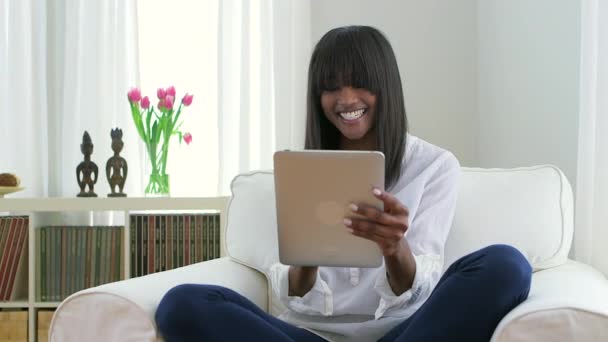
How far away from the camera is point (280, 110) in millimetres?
3281

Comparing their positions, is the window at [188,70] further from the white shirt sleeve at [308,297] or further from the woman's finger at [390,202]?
the woman's finger at [390,202]

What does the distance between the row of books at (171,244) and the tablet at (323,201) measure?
4.48ft

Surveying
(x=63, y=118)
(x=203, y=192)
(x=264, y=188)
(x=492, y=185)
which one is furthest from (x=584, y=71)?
(x=63, y=118)

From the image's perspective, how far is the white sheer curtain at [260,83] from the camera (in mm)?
3283

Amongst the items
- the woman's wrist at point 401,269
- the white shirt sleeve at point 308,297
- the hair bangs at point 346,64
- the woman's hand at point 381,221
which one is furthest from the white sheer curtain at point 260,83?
the woman's hand at point 381,221

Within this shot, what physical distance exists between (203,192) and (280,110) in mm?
466

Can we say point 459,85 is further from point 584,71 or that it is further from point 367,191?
point 367,191

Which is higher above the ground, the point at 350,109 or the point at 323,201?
the point at 350,109

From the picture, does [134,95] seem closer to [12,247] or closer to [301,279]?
[12,247]

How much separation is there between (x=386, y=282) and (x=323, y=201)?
27 cm

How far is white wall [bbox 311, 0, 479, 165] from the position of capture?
11.0 feet

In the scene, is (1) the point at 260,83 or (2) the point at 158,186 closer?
(2) the point at 158,186

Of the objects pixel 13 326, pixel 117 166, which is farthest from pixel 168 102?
pixel 13 326

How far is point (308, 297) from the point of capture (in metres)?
1.81
